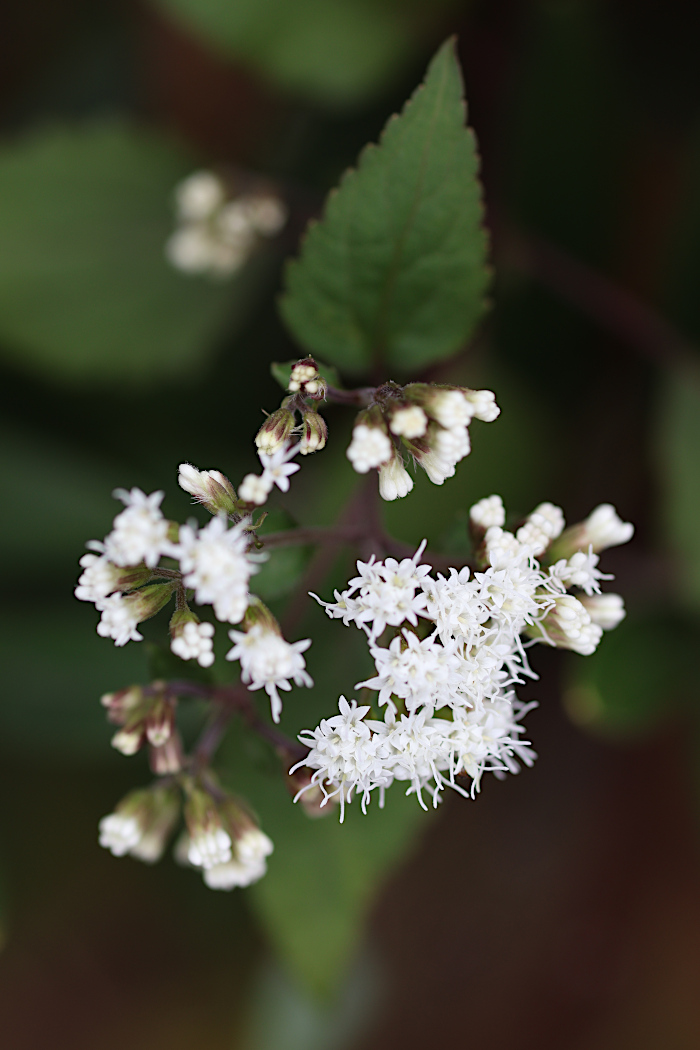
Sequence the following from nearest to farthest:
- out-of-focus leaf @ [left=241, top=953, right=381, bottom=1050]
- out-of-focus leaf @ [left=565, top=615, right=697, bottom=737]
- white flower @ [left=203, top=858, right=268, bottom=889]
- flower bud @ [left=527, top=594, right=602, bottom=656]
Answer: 1. flower bud @ [left=527, top=594, right=602, bottom=656]
2. white flower @ [left=203, top=858, right=268, bottom=889]
3. out-of-focus leaf @ [left=565, top=615, right=697, bottom=737]
4. out-of-focus leaf @ [left=241, top=953, right=381, bottom=1050]

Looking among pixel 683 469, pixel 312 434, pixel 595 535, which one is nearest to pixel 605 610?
pixel 595 535

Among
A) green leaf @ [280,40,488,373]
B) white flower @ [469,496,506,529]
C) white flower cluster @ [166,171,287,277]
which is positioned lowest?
white flower @ [469,496,506,529]

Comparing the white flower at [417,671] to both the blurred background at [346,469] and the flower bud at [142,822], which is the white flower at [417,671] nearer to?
the flower bud at [142,822]

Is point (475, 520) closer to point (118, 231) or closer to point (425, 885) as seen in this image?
point (118, 231)

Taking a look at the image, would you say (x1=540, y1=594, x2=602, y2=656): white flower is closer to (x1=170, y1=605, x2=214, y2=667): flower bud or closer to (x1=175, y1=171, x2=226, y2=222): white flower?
(x1=170, y1=605, x2=214, y2=667): flower bud

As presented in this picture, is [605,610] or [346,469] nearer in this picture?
[605,610]

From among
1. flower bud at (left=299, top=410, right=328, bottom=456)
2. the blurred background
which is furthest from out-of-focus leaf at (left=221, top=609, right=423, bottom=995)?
flower bud at (left=299, top=410, right=328, bottom=456)

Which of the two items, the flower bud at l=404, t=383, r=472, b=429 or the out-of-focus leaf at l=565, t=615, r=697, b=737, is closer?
the flower bud at l=404, t=383, r=472, b=429

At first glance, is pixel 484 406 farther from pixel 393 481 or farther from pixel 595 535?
pixel 595 535
